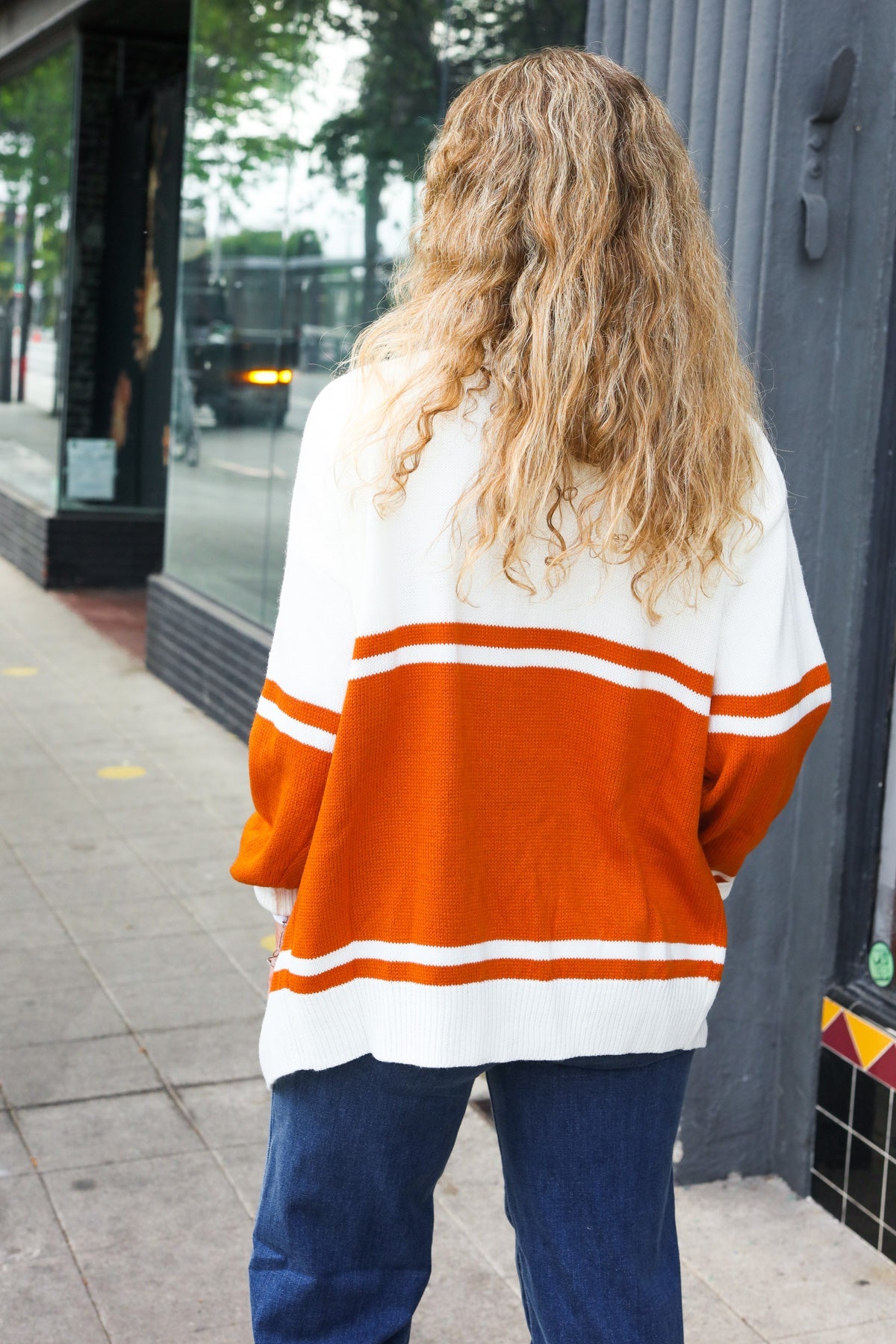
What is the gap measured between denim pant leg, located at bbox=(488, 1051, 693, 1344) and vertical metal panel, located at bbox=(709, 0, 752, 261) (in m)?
1.83

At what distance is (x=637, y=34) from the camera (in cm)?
322

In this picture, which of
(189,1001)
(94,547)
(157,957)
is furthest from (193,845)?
(94,547)

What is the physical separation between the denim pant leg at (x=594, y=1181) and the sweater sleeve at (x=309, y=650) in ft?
1.33

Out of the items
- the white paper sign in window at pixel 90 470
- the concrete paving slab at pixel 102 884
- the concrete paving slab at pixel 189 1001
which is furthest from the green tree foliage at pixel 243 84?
the concrete paving slab at pixel 189 1001

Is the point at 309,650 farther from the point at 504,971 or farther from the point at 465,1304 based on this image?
the point at 465,1304

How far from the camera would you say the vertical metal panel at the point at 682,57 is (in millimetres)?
3066

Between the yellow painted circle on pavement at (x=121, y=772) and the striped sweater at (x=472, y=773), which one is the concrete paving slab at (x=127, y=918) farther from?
the striped sweater at (x=472, y=773)

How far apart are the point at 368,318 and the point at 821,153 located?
377cm

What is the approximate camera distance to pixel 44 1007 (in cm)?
408

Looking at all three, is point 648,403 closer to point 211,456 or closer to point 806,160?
point 806,160

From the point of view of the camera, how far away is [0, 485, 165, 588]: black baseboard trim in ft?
34.5

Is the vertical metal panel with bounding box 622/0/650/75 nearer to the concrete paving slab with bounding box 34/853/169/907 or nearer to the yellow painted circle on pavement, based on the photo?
the concrete paving slab with bounding box 34/853/169/907

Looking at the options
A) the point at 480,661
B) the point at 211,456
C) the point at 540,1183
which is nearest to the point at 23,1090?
the point at 540,1183

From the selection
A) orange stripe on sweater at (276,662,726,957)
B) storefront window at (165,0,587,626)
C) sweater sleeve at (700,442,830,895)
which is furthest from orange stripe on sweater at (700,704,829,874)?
storefront window at (165,0,587,626)
